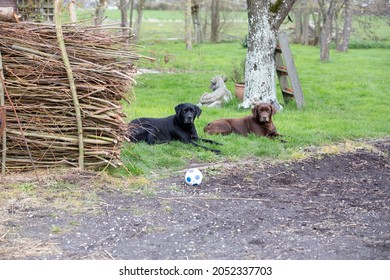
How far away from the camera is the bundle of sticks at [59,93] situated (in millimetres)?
7562

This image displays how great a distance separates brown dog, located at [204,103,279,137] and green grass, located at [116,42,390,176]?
0.21 m

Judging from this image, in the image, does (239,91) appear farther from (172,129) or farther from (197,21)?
(197,21)

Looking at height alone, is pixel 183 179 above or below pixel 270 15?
below

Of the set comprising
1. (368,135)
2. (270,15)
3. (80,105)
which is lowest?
(368,135)

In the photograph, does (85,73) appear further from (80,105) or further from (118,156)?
(118,156)

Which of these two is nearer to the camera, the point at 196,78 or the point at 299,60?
the point at 196,78

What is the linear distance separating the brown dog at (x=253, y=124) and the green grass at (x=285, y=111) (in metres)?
Result: 0.21

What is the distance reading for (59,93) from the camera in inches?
299

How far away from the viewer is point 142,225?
6.04 metres

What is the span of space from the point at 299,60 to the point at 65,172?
18.4 meters

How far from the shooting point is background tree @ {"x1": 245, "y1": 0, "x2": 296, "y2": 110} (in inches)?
505

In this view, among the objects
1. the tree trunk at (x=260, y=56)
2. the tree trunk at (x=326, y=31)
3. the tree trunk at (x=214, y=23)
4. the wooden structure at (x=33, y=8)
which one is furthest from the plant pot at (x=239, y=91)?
the tree trunk at (x=214, y=23)

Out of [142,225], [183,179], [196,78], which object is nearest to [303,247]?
[142,225]

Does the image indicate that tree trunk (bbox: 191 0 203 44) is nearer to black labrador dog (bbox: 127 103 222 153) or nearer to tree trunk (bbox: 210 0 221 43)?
tree trunk (bbox: 210 0 221 43)
